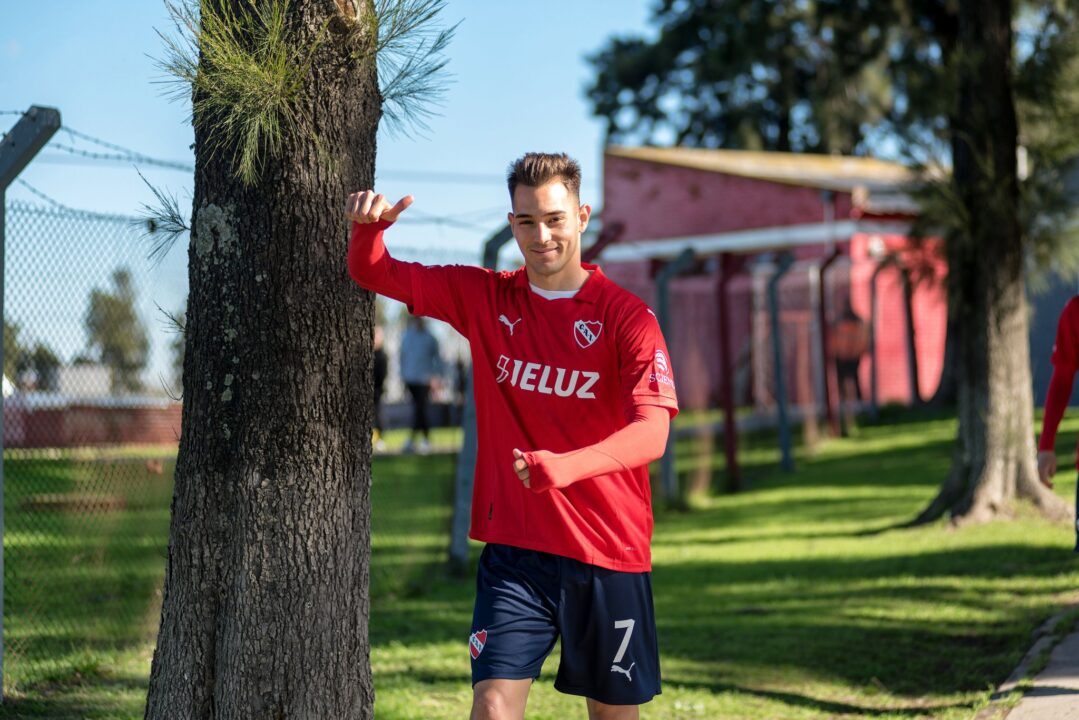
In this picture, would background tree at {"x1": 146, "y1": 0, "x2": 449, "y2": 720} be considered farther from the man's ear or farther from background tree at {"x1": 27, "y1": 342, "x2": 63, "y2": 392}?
background tree at {"x1": 27, "y1": 342, "x2": 63, "y2": 392}

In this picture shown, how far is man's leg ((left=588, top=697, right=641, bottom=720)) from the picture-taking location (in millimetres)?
3479

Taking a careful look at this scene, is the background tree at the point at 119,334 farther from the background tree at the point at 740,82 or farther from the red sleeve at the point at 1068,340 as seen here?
the background tree at the point at 740,82

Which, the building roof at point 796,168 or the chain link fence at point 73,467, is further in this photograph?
the building roof at point 796,168

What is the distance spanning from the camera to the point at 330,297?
143 inches

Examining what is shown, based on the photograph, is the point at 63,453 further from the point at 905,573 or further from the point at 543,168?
the point at 905,573

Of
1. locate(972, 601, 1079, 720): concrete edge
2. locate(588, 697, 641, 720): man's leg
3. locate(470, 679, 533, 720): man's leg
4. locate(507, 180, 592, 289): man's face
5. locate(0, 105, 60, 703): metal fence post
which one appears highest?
locate(0, 105, 60, 703): metal fence post

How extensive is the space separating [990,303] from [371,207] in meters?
8.13

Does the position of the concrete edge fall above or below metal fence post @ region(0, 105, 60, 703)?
below

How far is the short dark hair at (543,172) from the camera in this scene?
339 centimetres

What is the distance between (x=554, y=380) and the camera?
3395 mm

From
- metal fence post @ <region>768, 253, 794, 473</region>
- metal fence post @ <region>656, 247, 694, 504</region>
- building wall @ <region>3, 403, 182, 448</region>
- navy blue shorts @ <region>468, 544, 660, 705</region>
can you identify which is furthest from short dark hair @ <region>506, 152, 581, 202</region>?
metal fence post @ <region>768, 253, 794, 473</region>

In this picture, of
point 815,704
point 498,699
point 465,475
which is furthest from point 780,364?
point 498,699

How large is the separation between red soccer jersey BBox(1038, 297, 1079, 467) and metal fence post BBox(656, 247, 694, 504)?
6288 millimetres

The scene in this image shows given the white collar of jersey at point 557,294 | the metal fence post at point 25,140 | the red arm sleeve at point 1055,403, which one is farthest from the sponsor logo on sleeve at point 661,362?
the metal fence post at point 25,140
